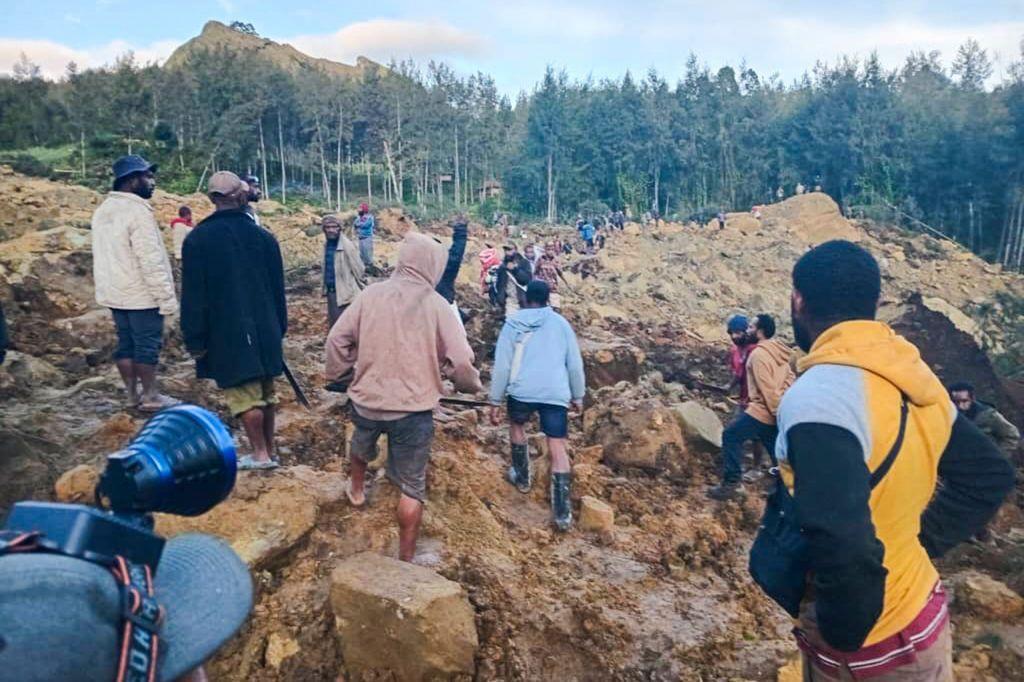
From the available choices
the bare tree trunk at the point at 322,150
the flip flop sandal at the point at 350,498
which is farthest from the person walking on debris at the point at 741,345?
the bare tree trunk at the point at 322,150

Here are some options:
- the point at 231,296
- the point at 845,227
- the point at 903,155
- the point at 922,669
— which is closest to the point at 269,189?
the point at 845,227

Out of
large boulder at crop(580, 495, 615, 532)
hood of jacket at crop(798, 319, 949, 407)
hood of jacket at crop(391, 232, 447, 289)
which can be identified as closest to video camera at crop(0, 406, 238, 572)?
hood of jacket at crop(798, 319, 949, 407)

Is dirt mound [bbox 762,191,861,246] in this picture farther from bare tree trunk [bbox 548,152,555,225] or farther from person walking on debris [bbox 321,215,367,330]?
person walking on debris [bbox 321,215,367,330]

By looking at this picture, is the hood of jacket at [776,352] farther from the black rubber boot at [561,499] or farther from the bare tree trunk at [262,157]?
the bare tree trunk at [262,157]

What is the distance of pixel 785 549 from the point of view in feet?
5.91

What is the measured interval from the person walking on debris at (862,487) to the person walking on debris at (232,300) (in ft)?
8.88

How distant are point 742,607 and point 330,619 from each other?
230cm

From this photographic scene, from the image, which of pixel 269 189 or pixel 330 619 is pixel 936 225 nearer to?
pixel 269 189

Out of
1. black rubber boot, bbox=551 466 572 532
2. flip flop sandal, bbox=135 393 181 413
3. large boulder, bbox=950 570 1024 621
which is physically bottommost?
large boulder, bbox=950 570 1024 621

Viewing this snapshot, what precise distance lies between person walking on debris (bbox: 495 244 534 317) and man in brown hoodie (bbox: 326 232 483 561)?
18.5ft

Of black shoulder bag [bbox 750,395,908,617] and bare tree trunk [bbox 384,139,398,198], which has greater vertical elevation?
bare tree trunk [bbox 384,139,398,198]

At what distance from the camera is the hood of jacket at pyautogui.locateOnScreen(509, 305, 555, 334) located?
15.6ft

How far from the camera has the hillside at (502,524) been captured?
131 inches

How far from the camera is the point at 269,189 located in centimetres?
3569
